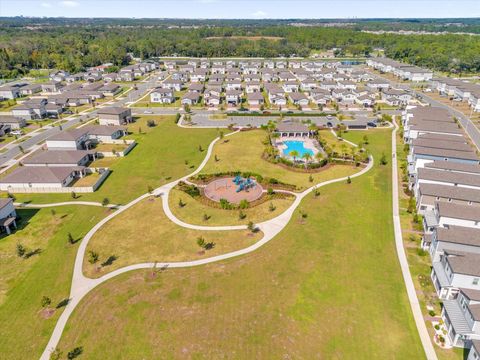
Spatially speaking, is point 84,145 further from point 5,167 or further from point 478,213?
point 478,213

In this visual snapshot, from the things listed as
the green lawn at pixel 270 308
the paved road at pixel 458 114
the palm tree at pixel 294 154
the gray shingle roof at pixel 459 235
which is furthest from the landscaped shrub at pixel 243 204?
the paved road at pixel 458 114

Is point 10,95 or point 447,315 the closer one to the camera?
point 447,315

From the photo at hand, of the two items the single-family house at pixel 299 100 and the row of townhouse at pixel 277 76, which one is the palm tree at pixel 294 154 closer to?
the single-family house at pixel 299 100

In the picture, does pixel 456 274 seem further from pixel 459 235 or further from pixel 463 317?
pixel 459 235

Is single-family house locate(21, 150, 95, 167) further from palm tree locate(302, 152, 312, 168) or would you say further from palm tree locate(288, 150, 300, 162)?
palm tree locate(302, 152, 312, 168)

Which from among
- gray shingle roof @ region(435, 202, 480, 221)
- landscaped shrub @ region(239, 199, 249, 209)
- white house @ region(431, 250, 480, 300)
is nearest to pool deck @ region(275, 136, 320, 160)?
landscaped shrub @ region(239, 199, 249, 209)

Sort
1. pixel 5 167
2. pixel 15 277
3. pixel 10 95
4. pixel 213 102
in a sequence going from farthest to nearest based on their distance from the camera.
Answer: pixel 10 95, pixel 213 102, pixel 5 167, pixel 15 277

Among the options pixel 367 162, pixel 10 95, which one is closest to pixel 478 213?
pixel 367 162
